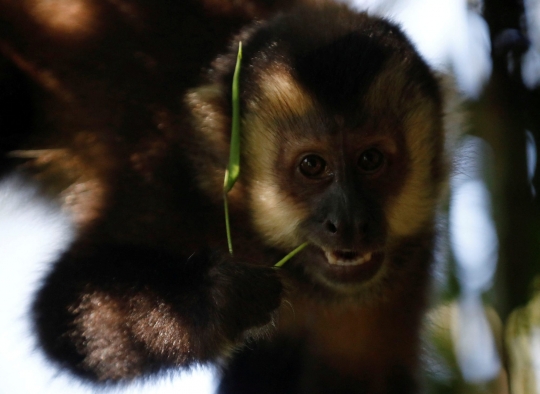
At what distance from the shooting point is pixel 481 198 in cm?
143

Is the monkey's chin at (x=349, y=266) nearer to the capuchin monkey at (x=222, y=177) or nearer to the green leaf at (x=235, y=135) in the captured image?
the capuchin monkey at (x=222, y=177)

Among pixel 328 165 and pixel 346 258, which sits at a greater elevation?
pixel 328 165

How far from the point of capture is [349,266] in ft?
4.32

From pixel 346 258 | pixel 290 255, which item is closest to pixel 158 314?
pixel 290 255

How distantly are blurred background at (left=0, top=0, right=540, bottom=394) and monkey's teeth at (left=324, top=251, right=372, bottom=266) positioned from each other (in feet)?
0.91

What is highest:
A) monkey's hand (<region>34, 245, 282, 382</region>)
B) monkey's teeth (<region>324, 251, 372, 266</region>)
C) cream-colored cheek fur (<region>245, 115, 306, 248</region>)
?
cream-colored cheek fur (<region>245, 115, 306, 248</region>)

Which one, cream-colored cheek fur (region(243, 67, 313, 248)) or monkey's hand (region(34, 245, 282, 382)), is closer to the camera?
monkey's hand (region(34, 245, 282, 382))

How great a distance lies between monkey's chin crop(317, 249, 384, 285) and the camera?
4.25 feet

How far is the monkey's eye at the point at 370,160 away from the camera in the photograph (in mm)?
1350

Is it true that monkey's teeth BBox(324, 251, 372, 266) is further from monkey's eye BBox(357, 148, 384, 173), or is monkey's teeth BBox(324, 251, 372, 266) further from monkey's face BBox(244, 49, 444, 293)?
monkey's eye BBox(357, 148, 384, 173)

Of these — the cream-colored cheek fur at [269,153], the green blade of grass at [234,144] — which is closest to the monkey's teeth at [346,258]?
the cream-colored cheek fur at [269,153]

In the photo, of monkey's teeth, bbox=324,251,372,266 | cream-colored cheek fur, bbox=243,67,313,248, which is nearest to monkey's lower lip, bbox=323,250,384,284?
monkey's teeth, bbox=324,251,372,266

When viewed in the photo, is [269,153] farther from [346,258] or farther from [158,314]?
[158,314]

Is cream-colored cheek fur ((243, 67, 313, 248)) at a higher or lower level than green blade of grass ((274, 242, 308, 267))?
higher
